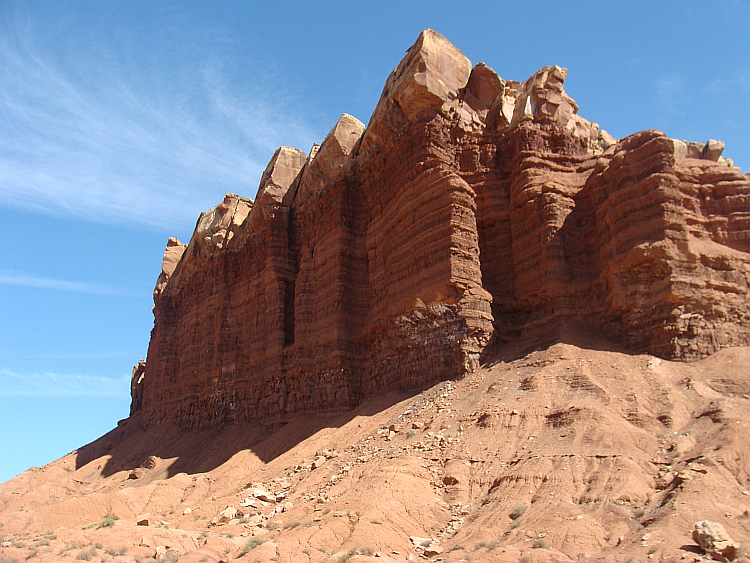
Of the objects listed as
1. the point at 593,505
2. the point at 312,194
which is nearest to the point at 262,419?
the point at 312,194

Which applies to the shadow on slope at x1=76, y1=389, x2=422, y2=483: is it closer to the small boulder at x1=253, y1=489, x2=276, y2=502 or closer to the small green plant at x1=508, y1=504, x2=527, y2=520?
the small boulder at x1=253, y1=489, x2=276, y2=502

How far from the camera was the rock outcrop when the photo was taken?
21.6 metres

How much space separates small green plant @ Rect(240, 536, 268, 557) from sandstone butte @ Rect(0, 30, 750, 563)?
41cm

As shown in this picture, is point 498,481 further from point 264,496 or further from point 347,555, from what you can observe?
point 264,496

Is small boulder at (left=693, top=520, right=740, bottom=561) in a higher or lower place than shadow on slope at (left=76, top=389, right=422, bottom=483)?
lower

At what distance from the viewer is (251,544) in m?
15.0

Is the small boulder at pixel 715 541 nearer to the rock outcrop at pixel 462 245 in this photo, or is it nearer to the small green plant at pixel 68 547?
the rock outcrop at pixel 462 245

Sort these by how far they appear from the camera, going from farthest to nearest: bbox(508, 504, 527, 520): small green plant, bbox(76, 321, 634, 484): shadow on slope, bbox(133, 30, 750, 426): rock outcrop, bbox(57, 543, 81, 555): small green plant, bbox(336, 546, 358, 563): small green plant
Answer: bbox(76, 321, 634, 484): shadow on slope → bbox(133, 30, 750, 426): rock outcrop → bbox(57, 543, 81, 555): small green plant → bbox(508, 504, 527, 520): small green plant → bbox(336, 546, 358, 563): small green plant

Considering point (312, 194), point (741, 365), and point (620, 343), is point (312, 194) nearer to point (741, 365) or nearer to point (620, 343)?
point (620, 343)

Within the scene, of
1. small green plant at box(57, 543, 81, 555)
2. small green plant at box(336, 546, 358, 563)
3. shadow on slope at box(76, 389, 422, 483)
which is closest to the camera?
small green plant at box(336, 546, 358, 563)

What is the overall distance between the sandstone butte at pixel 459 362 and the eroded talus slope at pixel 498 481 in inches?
3.1

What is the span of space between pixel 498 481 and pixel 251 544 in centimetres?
617

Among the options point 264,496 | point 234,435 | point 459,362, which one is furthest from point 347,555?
point 234,435

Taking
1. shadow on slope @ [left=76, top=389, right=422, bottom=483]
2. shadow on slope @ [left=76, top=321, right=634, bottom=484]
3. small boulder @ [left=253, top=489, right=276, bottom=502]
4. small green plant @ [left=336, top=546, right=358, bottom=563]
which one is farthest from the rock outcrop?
small green plant @ [left=336, top=546, right=358, bottom=563]
